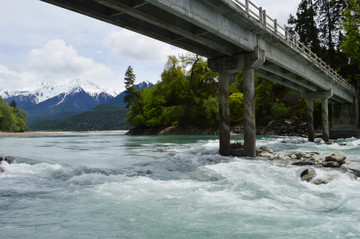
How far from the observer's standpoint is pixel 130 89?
251 feet

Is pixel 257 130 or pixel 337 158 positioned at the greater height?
pixel 257 130

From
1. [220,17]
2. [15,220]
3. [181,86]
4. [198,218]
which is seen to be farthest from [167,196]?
[181,86]

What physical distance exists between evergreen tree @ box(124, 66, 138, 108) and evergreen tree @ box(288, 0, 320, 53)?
141ft

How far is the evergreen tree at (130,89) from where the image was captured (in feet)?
250

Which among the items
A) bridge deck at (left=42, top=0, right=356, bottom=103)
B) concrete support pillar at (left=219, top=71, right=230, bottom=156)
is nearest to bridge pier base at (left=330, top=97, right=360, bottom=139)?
bridge deck at (left=42, top=0, right=356, bottom=103)

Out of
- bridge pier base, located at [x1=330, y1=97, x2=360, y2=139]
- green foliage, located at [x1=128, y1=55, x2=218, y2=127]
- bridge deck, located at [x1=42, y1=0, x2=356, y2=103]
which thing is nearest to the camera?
bridge deck, located at [x1=42, y1=0, x2=356, y2=103]

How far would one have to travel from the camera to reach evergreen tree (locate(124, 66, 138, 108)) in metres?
76.1

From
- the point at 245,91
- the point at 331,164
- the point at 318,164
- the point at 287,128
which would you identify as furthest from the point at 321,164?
the point at 287,128

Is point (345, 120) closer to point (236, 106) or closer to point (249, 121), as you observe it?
point (236, 106)

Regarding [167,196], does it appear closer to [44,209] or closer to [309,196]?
[44,209]

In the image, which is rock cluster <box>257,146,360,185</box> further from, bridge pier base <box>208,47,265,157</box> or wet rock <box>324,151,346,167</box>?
bridge pier base <box>208,47,265,157</box>

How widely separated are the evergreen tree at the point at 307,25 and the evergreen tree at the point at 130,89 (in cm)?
4310

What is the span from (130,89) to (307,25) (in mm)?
46423

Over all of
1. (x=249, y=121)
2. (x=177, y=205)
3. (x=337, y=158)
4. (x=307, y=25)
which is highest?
(x=307, y=25)
